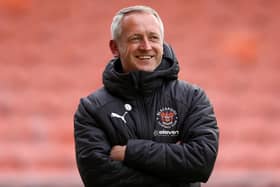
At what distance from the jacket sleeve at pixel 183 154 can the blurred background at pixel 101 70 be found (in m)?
3.22

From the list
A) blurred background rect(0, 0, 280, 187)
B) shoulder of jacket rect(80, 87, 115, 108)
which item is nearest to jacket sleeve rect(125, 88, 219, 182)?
shoulder of jacket rect(80, 87, 115, 108)

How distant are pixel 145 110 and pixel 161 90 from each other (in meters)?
0.09

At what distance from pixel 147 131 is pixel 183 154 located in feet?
0.42

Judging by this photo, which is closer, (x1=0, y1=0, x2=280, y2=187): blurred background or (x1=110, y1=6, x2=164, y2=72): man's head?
(x1=110, y1=6, x2=164, y2=72): man's head

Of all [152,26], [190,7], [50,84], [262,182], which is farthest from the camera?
[190,7]

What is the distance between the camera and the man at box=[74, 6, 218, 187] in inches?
111

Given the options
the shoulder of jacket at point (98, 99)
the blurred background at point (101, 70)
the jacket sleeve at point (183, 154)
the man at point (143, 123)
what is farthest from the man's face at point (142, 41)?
the blurred background at point (101, 70)

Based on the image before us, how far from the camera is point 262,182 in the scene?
597cm

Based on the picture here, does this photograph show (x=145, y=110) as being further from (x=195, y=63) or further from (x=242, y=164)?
(x=195, y=63)

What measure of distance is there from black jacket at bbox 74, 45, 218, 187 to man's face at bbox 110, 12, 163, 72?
0.04m

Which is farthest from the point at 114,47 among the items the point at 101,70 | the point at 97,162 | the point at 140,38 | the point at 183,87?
the point at 101,70

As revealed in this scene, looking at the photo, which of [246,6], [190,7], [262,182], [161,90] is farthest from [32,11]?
[161,90]

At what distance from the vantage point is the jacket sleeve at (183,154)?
2820 millimetres

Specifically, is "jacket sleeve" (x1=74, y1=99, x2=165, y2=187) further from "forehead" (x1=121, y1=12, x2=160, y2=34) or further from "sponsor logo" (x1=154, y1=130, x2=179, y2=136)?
"forehead" (x1=121, y1=12, x2=160, y2=34)
